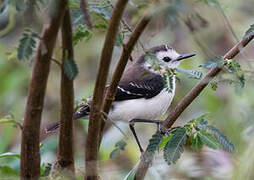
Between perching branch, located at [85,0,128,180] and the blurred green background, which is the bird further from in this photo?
perching branch, located at [85,0,128,180]

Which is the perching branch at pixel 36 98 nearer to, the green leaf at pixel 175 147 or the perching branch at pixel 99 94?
the perching branch at pixel 99 94

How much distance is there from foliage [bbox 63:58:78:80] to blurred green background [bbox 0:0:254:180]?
0.58 feet

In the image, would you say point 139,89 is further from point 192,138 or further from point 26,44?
point 26,44

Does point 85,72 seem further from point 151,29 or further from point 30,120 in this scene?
point 30,120

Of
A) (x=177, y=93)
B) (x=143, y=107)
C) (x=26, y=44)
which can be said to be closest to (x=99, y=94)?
(x=26, y=44)

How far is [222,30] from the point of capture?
7352 millimetres

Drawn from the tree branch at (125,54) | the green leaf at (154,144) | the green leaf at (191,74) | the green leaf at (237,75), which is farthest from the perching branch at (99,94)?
the green leaf at (237,75)

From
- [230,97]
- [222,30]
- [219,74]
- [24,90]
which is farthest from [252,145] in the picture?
[222,30]

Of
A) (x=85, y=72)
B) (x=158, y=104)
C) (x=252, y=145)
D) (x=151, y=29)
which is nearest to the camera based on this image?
(x=252, y=145)

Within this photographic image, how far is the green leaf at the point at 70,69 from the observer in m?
1.89

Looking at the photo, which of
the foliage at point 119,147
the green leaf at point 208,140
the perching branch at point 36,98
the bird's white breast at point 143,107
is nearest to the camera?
the perching branch at point 36,98

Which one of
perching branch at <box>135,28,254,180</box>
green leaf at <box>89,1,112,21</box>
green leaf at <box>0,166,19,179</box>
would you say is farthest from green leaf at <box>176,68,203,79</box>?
green leaf at <box>0,166,19,179</box>

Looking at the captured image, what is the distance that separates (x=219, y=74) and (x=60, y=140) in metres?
0.86

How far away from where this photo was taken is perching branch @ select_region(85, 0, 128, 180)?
1.88 m
